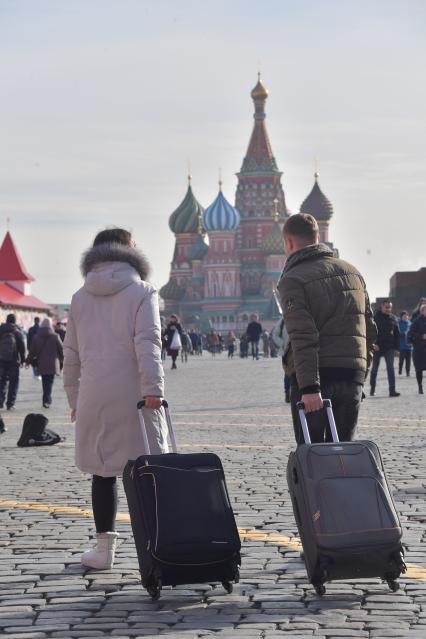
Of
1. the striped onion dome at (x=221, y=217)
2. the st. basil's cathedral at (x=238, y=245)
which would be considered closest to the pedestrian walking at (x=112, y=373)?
the st. basil's cathedral at (x=238, y=245)

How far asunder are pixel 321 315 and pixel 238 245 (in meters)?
152

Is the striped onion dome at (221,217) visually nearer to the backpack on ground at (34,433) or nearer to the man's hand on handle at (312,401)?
the backpack on ground at (34,433)

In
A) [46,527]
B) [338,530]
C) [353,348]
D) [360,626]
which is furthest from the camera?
[46,527]

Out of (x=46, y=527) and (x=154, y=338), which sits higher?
(x=154, y=338)

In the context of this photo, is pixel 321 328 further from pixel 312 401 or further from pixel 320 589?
pixel 320 589

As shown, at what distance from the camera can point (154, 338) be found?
21.5 feet

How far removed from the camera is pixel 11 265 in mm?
110000

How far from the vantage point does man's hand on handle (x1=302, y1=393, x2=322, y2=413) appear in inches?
250

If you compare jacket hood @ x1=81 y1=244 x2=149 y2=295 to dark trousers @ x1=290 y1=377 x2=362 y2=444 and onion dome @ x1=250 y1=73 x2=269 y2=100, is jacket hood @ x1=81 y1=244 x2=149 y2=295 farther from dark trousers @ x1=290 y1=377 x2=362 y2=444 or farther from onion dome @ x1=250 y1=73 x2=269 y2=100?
onion dome @ x1=250 y1=73 x2=269 y2=100

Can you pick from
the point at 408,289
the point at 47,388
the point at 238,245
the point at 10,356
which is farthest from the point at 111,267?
the point at 238,245

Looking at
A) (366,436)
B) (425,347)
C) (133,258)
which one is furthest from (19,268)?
(133,258)

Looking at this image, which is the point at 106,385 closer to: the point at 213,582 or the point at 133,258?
the point at 133,258

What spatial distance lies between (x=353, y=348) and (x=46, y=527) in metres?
2.21

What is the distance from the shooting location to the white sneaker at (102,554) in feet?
21.5
